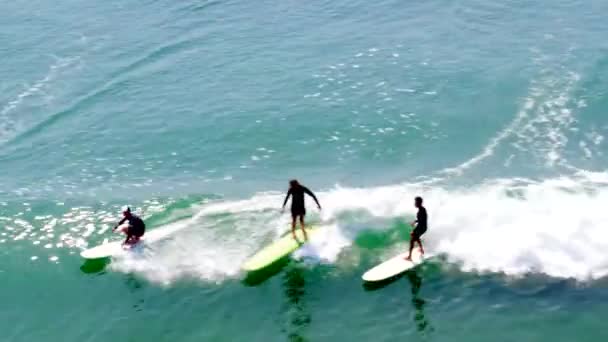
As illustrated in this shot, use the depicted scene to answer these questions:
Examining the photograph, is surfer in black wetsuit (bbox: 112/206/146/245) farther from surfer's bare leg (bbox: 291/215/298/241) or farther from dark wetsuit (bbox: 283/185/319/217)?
dark wetsuit (bbox: 283/185/319/217)

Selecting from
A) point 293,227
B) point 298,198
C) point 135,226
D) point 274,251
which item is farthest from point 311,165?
point 135,226

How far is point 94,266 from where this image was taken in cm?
2842

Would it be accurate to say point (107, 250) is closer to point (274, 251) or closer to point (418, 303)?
point (274, 251)

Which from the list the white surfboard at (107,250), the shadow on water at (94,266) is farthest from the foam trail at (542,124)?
the shadow on water at (94,266)

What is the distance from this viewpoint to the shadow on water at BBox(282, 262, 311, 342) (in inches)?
937

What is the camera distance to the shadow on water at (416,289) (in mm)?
23359

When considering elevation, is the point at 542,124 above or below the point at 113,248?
below

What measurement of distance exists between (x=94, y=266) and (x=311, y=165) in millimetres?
12623

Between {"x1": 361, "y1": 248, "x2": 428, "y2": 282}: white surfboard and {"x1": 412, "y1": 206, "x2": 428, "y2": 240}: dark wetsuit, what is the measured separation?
0.93m

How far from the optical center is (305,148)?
37.6 m

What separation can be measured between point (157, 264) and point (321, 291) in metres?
7.16

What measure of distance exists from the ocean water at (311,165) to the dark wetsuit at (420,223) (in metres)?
1.40

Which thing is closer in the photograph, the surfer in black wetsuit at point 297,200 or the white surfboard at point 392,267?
the white surfboard at point 392,267

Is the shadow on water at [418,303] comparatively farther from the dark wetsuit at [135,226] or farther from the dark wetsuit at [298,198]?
the dark wetsuit at [135,226]
